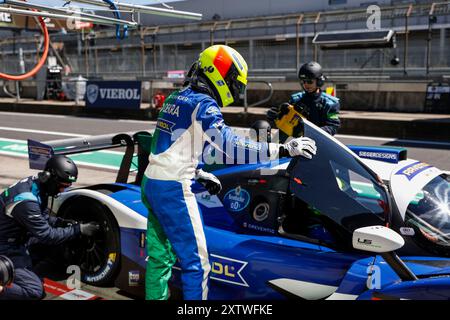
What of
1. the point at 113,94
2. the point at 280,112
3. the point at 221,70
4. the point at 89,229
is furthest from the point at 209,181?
the point at 113,94

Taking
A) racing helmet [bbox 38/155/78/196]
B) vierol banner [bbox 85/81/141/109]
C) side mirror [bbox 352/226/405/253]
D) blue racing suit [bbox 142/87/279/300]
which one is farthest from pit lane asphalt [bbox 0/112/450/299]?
side mirror [bbox 352/226/405/253]

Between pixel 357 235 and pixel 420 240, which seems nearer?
pixel 357 235

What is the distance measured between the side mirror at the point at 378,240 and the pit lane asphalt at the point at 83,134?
203 centimetres

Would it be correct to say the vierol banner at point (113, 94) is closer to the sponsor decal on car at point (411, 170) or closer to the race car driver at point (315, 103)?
the race car driver at point (315, 103)

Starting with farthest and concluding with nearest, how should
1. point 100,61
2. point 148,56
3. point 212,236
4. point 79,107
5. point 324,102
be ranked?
1. point 100,61
2. point 148,56
3. point 79,107
4. point 324,102
5. point 212,236

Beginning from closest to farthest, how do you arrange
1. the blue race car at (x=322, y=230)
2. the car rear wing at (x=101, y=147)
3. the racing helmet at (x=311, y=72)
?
the blue race car at (x=322, y=230)
the car rear wing at (x=101, y=147)
the racing helmet at (x=311, y=72)

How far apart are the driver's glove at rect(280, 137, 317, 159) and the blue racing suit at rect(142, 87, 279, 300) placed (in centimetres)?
6

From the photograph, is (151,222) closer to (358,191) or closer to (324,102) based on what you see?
(358,191)

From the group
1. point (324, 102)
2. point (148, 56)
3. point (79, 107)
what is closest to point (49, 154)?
point (324, 102)

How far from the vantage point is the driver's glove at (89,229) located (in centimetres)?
382

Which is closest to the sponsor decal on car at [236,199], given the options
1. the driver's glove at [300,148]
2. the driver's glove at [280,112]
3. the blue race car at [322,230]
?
the blue race car at [322,230]
